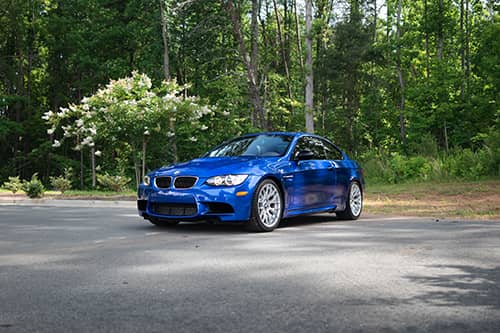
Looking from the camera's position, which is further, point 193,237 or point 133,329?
point 193,237

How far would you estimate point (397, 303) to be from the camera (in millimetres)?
4707

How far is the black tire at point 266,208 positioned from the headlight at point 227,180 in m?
0.29

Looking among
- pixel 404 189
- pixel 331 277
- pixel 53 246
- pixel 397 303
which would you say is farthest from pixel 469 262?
pixel 404 189

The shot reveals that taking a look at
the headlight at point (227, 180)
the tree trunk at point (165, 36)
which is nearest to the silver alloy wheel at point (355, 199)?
the headlight at point (227, 180)

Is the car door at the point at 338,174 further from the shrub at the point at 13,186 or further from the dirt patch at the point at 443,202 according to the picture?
the shrub at the point at 13,186

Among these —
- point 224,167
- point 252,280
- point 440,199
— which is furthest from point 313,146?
point 440,199

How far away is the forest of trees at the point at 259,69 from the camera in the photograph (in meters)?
28.8

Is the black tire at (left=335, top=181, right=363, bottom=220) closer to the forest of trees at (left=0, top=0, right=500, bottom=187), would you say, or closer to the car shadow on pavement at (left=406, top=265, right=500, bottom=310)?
the car shadow on pavement at (left=406, top=265, right=500, bottom=310)

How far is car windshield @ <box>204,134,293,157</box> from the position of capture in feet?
33.9

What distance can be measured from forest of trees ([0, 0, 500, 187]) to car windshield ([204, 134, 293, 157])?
12.2 m

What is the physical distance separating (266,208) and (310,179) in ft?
4.05

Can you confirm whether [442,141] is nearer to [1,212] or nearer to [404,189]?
[404,189]

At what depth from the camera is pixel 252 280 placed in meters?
5.66

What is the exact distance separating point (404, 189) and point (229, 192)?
1140 centimetres
